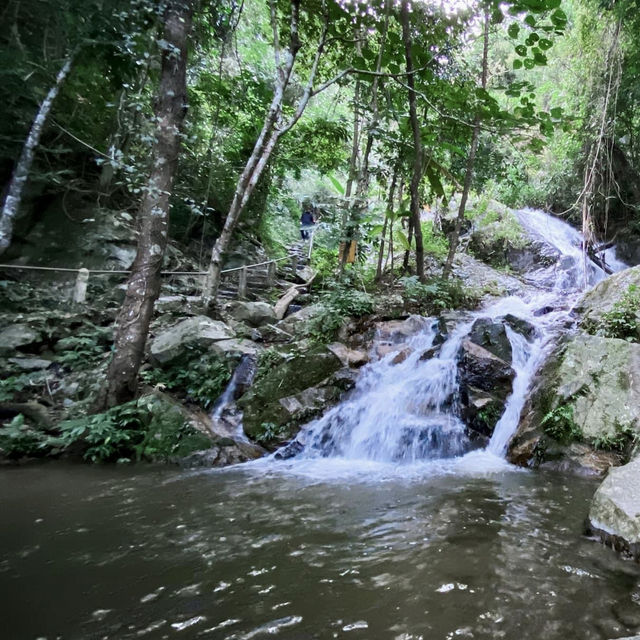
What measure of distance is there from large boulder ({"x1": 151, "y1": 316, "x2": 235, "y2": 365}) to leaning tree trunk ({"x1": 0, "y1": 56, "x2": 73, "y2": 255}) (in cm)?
338

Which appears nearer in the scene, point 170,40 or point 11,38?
point 170,40

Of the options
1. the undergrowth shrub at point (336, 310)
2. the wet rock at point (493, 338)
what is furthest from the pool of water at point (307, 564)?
the undergrowth shrub at point (336, 310)

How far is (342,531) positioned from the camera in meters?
3.47

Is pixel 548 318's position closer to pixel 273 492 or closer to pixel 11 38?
pixel 273 492

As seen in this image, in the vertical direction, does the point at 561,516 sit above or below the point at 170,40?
below

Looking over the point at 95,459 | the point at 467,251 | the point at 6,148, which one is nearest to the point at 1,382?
the point at 95,459

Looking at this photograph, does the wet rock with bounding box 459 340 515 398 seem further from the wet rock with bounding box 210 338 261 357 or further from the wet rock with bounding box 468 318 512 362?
the wet rock with bounding box 210 338 261 357

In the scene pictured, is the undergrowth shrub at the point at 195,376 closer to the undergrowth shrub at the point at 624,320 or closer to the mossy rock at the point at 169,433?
the mossy rock at the point at 169,433

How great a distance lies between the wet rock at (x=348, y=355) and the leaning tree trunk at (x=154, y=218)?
11.2 ft

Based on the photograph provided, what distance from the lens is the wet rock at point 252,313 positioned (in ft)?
31.5

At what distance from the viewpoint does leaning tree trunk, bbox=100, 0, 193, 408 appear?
6.16 m

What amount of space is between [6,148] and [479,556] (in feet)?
35.0

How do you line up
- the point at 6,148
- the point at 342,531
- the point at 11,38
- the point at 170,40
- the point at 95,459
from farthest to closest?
1. the point at 6,148
2. the point at 11,38
3. the point at 170,40
4. the point at 95,459
5. the point at 342,531

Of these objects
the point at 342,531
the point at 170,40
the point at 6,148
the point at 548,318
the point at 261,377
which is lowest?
the point at 342,531
